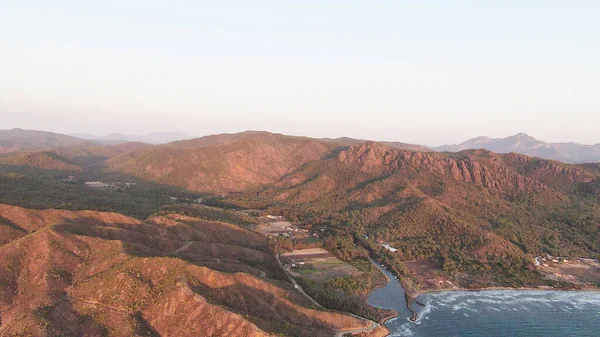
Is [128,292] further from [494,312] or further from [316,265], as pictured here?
[494,312]

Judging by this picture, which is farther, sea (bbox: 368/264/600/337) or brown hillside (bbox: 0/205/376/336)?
sea (bbox: 368/264/600/337)

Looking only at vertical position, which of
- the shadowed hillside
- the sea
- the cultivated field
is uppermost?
the shadowed hillside

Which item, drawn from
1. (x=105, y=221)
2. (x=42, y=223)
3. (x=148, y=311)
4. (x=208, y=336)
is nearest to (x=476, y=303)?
(x=208, y=336)

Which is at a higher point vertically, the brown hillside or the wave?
the brown hillside

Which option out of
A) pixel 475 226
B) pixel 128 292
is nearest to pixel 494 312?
pixel 475 226

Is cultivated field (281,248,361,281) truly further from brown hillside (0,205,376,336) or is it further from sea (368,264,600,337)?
brown hillside (0,205,376,336)

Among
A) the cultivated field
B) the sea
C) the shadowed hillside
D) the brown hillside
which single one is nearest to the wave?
the sea

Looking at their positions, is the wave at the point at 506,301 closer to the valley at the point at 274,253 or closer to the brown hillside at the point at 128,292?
the valley at the point at 274,253

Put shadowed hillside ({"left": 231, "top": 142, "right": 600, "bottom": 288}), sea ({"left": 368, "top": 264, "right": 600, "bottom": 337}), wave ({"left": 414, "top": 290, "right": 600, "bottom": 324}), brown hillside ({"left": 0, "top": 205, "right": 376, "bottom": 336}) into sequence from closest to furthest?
brown hillside ({"left": 0, "top": 205, "right": 376, "bottom": 336})
sea ({"left": 368, "top": 264, "right": 600, "bottom": 337})
wave ({"left": 414, "top": 290, "right": 600, "bottom": 324})
shadowed hillside ({"left": 231, "top": 142, "right": 600, "bottom": 288})
